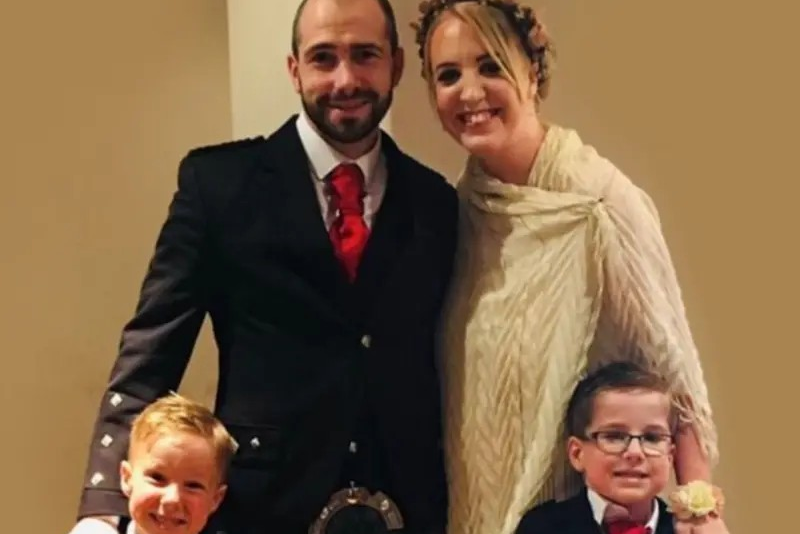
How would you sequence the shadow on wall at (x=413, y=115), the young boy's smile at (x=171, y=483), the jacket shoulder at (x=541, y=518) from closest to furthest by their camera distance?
the young boy's smile at (x=171, y=483), the jacket shoulder at (x=541, y=518), the shadow on wall at (x=413, y=115)

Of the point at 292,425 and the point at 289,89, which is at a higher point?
the point at 289,89

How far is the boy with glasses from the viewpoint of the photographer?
4.32 ft

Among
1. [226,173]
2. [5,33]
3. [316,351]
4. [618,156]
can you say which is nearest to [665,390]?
[316,351]

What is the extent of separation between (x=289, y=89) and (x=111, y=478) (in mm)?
743

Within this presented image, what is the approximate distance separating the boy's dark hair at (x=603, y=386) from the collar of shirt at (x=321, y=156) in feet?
1.17

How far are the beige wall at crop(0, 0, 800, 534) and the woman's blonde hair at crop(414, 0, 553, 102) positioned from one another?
0.36 metres

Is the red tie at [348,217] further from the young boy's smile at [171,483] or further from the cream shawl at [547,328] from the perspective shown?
the young boy's smile at [171,483]

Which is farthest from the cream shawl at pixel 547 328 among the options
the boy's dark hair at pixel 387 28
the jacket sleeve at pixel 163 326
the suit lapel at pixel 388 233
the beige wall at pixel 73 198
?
the beige wall at pixel 73 198

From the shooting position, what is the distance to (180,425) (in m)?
1.29

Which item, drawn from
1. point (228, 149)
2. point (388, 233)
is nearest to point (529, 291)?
point (388, 233)

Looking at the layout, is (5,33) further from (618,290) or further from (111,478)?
(618,290)

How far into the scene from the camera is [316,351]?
1.41m

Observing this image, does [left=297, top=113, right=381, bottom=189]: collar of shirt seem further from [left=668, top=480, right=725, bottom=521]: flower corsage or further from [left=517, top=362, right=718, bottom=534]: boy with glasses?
[left=668, top=480, right=725, bottom=521]: flower corsage

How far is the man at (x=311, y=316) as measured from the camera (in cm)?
139
